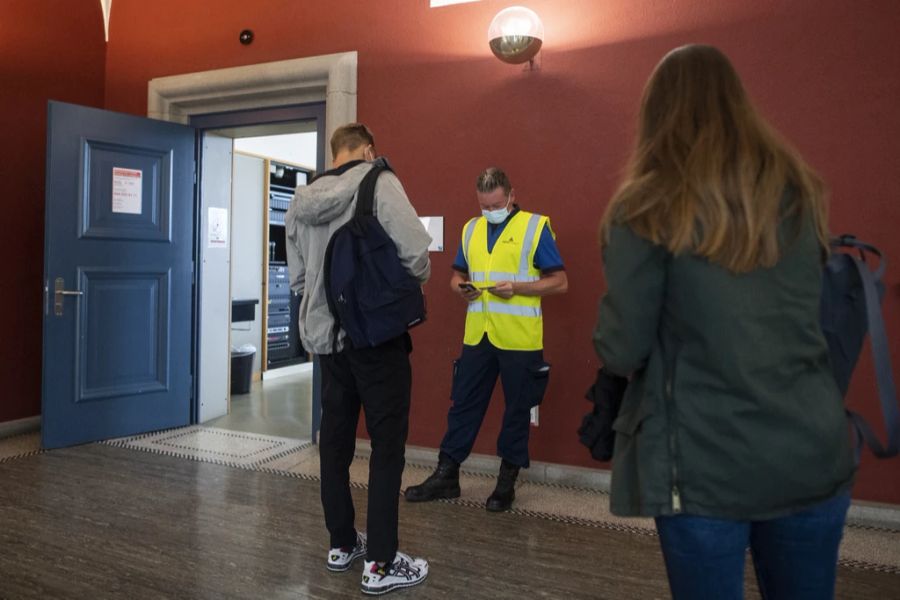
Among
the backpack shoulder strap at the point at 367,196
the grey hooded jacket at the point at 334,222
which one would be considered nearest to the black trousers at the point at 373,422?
the grey hooded jacket at the point at 334,222

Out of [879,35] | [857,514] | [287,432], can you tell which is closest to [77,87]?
[287,432]

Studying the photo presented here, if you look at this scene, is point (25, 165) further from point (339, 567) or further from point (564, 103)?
point (339, 567)

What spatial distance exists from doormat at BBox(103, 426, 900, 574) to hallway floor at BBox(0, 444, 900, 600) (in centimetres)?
11

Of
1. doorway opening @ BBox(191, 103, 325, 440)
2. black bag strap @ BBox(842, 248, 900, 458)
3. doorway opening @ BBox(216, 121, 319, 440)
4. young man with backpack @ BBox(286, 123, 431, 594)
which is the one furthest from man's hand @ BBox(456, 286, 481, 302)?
doorway opening @ BBox(216, 121, 319, 440)

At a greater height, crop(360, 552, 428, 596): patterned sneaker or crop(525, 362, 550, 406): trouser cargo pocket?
crop(525, 362, 550, 406): trouser cargo pocket

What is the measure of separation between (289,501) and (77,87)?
3.22 m

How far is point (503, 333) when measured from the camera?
3141 millimetres

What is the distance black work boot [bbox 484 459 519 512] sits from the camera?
123 inches

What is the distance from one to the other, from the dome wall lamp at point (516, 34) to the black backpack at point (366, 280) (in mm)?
1563

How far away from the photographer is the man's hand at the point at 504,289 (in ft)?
10.2

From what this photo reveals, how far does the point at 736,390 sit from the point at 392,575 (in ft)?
5.19

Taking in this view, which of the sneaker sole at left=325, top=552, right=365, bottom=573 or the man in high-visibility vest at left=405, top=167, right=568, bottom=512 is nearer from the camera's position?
the sneaker sole at left=325, top=552, right=365, bottom=573

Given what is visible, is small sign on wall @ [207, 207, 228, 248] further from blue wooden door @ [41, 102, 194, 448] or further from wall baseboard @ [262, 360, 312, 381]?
wall baseboard @ [262, 360, 312, 381]

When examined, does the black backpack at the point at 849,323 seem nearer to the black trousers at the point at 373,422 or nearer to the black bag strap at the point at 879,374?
the black bag strap at the point at 879,374
